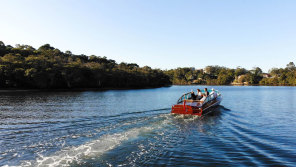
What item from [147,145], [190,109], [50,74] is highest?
[50,74]

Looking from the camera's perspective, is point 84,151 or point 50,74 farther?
point 50,74

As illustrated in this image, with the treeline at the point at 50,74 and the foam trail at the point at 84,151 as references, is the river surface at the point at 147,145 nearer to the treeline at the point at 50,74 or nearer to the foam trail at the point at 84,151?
the foam trail at the point at 84,151

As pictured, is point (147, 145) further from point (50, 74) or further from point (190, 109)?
point (50, 74)

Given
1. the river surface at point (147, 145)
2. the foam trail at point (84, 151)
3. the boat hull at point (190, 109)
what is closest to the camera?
the foam trail at point (84, 151)

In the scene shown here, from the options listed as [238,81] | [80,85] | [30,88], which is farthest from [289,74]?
[30,88]

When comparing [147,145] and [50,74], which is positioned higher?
A: [50,74]

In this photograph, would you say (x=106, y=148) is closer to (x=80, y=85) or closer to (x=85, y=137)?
(x=85, y=137)

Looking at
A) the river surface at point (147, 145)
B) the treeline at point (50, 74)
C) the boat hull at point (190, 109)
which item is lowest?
the river surface at point (147, 145)

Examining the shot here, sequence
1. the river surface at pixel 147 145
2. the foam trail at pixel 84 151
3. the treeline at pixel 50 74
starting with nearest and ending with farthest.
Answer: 1. the foam trail at pixel 84 151
2. the river surface at pixel 147 145
3. the treeline at pixel 50 74

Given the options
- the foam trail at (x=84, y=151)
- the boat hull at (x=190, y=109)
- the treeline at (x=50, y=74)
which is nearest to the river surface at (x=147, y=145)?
the foam trail at (x=84, y=151)

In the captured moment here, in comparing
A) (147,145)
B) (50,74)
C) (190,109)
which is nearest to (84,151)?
(147,145)

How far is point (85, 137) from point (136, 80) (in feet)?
340

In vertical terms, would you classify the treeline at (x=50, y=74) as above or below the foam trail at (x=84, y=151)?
above

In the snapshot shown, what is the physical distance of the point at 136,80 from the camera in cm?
11475
